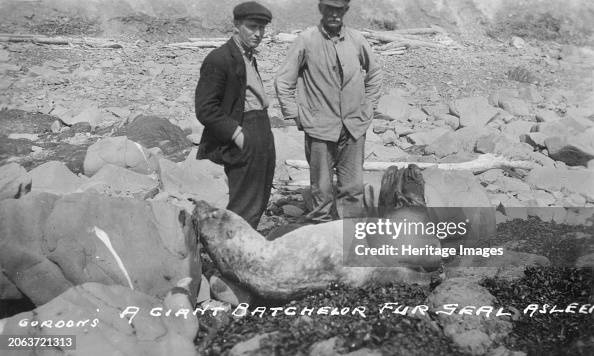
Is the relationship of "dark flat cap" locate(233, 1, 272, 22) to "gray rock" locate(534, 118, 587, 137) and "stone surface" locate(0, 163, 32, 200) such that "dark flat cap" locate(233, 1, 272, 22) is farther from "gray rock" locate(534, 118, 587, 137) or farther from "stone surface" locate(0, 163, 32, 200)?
"gray rock" locate(534, 118, 587, 137)

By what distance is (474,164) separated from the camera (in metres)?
7.16

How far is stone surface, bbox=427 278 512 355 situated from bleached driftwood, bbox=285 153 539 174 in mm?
3257

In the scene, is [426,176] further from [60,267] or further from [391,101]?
[391,101]

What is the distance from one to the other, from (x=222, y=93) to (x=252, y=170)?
0.51 metres

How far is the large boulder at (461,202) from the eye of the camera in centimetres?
495

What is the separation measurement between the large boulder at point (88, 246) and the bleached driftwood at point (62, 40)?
10.1 meters

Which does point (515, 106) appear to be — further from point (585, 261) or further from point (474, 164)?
point (585, 261)

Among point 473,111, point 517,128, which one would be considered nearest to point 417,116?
point 473,111

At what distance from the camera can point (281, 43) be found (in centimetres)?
1387

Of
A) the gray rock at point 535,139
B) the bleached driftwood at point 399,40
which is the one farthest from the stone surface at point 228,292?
the bleached driftwood at point 399,40

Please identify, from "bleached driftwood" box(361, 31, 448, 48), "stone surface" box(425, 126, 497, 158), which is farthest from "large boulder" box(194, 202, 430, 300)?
"bleached driftwood" box(361, 31, 448, 48)

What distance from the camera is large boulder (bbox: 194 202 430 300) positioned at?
3822mm

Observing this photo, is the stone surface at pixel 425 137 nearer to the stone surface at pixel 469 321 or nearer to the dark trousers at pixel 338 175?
the dark trousers at pixel 338 175

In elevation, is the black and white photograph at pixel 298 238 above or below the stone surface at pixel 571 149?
above
